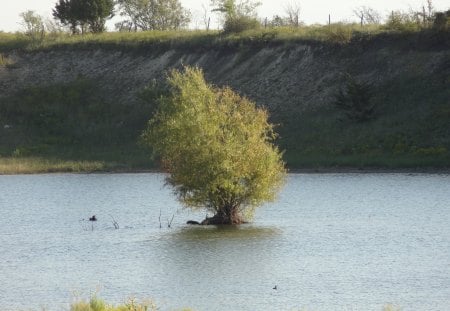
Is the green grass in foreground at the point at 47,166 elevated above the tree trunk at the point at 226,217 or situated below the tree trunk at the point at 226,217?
below

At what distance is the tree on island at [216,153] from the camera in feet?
147

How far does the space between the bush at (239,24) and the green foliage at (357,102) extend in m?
25.1

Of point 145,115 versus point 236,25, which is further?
point 236,25

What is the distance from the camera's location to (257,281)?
111 ft

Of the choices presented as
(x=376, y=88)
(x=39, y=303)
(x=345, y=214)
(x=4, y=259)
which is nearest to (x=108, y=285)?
(x=39, y=303)

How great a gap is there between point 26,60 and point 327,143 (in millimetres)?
39882

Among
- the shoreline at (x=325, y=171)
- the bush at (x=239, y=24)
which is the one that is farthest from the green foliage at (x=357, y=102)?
the bush at (x=239, y=24)

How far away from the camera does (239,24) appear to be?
333 ft

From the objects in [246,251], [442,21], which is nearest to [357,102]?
[442,21]

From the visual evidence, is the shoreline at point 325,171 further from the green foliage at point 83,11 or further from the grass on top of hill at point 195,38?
the green foliage at point 83,11

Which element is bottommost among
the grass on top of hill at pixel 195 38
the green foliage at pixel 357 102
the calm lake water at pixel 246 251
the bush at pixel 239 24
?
the calm lake water at pixel 246 251

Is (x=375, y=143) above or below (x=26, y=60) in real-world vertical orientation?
below

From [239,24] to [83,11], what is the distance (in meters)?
18.6

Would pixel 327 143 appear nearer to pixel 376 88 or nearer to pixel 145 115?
pixel 376 88
